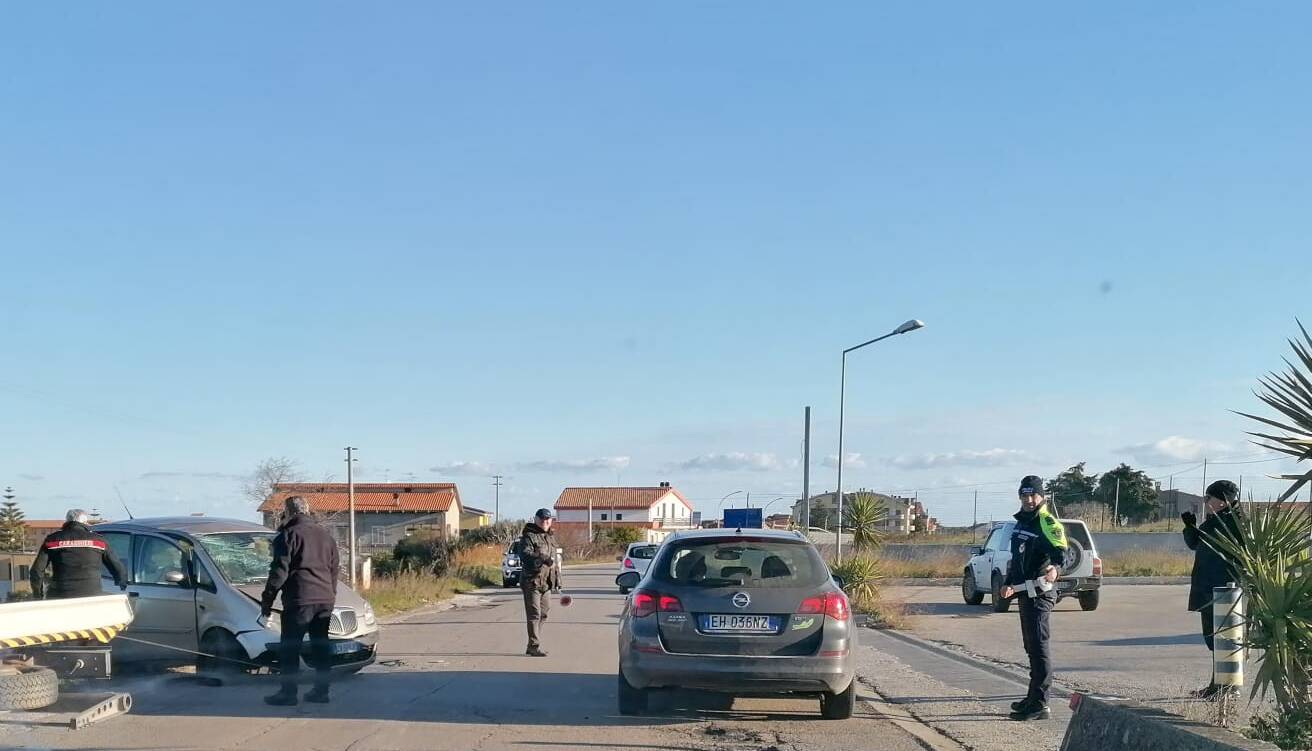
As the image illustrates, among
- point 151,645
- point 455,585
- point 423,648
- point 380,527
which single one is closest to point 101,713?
point 151,645

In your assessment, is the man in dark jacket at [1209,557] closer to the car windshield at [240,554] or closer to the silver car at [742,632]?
the silver car at [742,632]

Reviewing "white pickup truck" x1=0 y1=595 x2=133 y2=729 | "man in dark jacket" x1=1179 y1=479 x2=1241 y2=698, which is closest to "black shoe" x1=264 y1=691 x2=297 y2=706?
"white pickup truck" x1=0 y1=595 x2=133 y2=729

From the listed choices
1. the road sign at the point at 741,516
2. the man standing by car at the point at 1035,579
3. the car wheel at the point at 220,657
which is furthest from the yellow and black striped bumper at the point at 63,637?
the road sign at the point at 741,516

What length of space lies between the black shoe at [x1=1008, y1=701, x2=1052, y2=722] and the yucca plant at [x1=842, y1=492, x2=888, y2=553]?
1881 cm

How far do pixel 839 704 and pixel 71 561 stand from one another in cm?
711

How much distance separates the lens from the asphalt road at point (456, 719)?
26.8 feet

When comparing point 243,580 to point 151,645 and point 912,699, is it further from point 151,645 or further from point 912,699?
point 912,699

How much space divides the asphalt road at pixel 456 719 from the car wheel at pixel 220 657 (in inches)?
10.6

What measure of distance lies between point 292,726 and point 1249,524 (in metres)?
6.75

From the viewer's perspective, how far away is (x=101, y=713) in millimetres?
9062

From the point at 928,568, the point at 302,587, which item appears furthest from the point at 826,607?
the point at 928,568

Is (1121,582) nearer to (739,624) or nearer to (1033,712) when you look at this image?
(1033,712)

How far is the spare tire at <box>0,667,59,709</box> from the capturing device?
9.06m

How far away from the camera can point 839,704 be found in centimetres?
912
